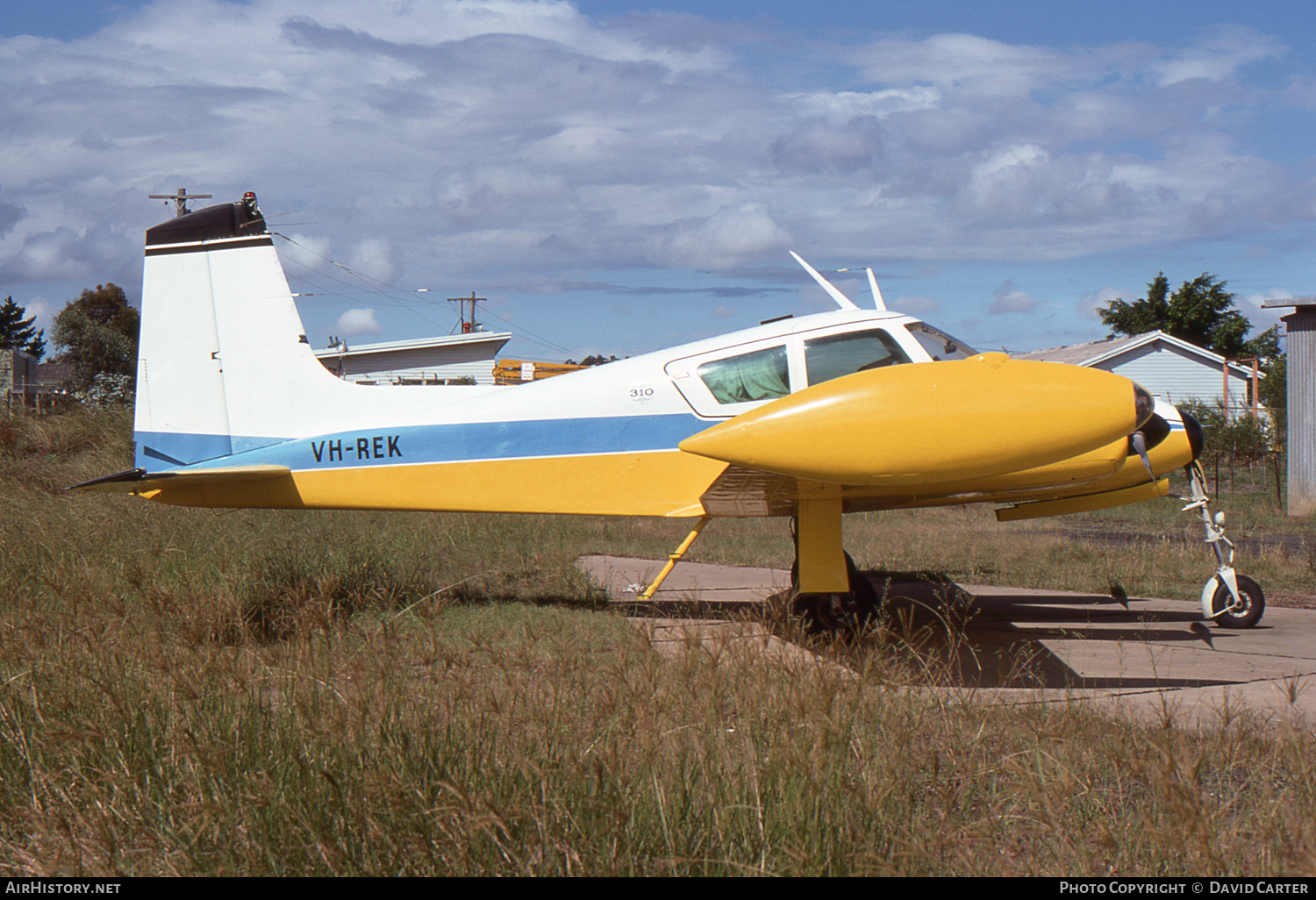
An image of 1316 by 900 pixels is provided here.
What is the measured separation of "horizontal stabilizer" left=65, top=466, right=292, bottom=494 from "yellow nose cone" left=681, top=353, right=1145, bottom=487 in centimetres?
403

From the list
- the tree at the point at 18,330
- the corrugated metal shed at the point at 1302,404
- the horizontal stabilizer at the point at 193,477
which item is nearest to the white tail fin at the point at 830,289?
the horizontal stabilizer at the point at 193,477

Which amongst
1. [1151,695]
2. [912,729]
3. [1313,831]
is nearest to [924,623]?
[1151,695]

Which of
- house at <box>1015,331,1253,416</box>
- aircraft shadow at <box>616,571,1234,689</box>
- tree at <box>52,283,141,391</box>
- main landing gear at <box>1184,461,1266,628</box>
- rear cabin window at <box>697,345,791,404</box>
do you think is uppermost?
tree at <box>52,283,141,391</box>

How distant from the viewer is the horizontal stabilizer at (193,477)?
268 inches

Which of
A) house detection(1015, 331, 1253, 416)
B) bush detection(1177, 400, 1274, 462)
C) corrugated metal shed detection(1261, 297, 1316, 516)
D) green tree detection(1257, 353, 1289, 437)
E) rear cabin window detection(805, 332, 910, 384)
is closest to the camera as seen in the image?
rear cabin window detection(805, 332, 910, 384)

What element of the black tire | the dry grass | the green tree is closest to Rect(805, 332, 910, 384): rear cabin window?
the black tire

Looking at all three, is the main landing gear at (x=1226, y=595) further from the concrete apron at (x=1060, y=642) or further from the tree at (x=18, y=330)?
the tree at (x=18, y=330)

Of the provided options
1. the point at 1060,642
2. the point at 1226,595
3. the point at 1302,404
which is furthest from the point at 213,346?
the point at 1302,404

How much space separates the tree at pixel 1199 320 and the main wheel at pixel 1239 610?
5419cm

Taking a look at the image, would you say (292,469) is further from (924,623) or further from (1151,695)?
(1151,695)

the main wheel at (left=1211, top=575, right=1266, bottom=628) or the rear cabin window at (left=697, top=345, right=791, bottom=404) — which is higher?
the rear cabin window at (left=697, top=345, right=791, bottom=404)

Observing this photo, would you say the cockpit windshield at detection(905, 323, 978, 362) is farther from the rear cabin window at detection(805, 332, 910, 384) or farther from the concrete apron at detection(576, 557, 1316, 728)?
the concrete apron at detection(576, 557, 1316, 728)

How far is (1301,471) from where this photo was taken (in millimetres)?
16016

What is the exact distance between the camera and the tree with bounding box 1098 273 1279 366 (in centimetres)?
5472
